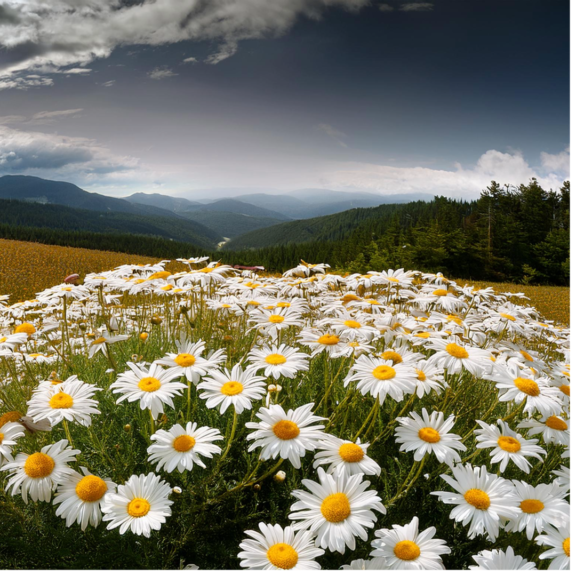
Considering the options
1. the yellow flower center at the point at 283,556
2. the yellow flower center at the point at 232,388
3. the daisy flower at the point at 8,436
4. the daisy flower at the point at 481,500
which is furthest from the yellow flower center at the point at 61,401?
the daisy flower at the point at 481,500

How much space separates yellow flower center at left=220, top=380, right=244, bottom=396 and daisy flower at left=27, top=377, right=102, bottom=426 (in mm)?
666

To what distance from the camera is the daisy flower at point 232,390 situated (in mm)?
1753

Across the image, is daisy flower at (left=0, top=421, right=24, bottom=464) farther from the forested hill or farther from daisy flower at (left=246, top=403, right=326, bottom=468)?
the forested hill

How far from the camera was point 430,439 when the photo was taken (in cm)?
182

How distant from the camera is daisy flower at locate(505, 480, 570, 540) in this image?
5.09 ft

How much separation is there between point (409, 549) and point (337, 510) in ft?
1.16

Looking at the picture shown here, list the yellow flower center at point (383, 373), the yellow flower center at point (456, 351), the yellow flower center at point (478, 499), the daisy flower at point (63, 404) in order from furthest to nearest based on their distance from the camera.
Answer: the yellow flower center at point (456, 351) → the yellow flower center at point (383, 373) → the daisy flower at point (63, 404) → the yellow flower center at point (478, 499)

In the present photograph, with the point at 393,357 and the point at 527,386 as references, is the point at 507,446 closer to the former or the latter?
the point at 527,386

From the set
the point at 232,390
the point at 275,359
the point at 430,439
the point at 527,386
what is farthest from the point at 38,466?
the point at 527,386

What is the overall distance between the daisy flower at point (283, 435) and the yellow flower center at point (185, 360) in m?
0.53

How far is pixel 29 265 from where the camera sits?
69.1ft

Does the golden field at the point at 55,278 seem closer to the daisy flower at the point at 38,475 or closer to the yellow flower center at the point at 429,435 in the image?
the yellow flower center at the point at 429,435

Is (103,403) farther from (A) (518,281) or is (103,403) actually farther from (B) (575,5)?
(A) (518,281)

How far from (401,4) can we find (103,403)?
16.7 feet
